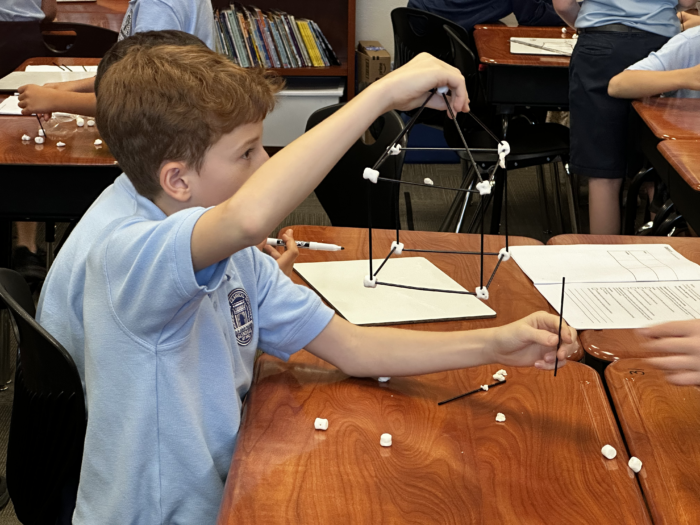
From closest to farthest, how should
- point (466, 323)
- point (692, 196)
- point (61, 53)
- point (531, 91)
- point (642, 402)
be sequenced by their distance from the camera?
point (642, 402), point (466, 323), point (692, 196), point (531, 91), point (61, 53)

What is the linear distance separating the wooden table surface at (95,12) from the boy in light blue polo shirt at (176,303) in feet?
9.30

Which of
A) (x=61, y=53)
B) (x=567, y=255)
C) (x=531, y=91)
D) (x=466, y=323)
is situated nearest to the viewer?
(x=466, y=323)

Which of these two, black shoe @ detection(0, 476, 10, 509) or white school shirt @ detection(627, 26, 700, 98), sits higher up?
white school shirt @ detection(627, 26, 700, 98)

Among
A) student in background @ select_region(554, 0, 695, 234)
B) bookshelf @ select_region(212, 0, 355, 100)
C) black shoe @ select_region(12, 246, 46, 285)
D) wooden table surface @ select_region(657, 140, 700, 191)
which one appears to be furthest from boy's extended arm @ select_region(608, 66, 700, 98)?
bookshelf @ select_region(212, 0, 355, 100)

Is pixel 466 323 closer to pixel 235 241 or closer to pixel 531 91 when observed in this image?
pixel 235 241

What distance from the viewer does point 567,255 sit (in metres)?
1.59

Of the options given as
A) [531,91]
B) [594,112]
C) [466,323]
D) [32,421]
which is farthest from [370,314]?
[531,91]

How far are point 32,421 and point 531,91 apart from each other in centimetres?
253

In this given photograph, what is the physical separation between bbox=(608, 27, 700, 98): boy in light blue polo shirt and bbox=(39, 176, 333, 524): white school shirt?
1815 millimetres

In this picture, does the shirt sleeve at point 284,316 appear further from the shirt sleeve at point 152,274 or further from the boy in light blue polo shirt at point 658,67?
the boy in light blue polo shirt at point 658,67

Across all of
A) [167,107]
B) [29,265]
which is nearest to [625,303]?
[167,107]

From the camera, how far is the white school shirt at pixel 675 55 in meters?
2.52

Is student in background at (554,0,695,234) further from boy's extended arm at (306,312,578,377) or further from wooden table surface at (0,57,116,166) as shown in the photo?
boy's extended arm at (306,312,578,377)

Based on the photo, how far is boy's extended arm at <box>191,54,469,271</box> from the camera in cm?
86
